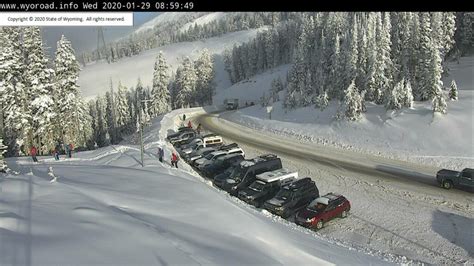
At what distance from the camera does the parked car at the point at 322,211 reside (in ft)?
67.5

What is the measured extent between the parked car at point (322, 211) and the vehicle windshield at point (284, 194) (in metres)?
1.47

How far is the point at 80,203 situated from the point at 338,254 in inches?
391

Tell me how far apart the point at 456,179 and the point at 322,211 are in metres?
10.5

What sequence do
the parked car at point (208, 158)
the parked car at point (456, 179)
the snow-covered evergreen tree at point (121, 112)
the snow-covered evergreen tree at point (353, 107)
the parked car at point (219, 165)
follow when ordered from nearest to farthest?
the parked car at point (456, 179), the parked car at point (219, 165), the parked car at point (208, 158), the snow-covered evergreen tree at point (353, 107), the snow-covered evergreen tree at point (121, 112)

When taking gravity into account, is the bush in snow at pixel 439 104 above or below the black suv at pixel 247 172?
above

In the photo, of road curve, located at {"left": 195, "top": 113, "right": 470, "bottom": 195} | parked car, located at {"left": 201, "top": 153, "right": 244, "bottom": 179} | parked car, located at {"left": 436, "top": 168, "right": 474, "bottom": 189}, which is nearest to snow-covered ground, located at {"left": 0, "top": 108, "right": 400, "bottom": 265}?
parked car, located at {"left": 201, "top": 153, "right": 244, "bottom": 179}

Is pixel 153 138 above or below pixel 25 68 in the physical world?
below

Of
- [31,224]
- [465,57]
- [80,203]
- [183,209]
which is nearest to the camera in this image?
[31,224]

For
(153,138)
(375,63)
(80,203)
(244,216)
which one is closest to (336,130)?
(375,63)

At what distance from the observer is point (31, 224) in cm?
1155

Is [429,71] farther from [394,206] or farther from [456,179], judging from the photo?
[394,206]

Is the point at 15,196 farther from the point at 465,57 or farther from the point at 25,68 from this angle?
the point at 465,57

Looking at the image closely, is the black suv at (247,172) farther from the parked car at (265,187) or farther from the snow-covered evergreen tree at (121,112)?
the snow-covered evergreen tree at (121,112)

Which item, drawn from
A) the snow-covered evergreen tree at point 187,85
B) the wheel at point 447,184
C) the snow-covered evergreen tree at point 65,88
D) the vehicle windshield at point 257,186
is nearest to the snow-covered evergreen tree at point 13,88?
the snow-covered evergreen tree at point 65,88
